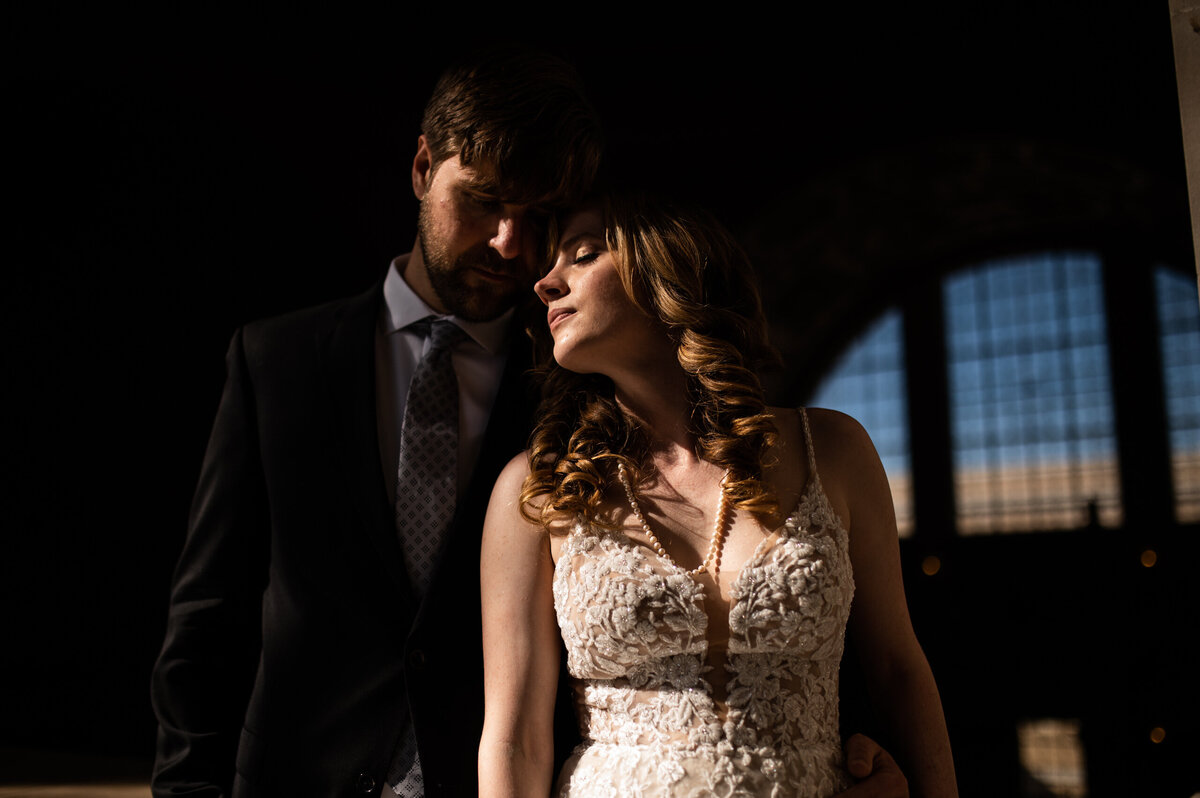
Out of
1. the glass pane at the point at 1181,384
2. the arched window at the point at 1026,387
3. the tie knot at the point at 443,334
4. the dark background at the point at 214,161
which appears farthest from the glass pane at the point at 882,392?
the tie knot at the point at 443,334

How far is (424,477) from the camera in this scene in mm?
2123

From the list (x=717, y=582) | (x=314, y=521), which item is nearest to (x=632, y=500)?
(x=717, y=582)

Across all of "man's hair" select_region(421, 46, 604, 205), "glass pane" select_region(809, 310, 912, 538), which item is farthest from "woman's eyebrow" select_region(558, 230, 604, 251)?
"glass pane" select_region(809, 310, 912, 538)

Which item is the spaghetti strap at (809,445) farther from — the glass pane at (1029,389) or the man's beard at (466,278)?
the glass pane at (1029,389)

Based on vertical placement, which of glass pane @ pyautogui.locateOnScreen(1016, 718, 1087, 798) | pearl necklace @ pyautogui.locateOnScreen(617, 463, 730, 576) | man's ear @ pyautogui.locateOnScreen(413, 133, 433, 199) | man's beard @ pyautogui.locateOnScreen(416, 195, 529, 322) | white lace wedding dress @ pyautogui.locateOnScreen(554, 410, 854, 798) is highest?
man's ear @ pyautogui.locateOnScreen(413, 133, 433, 199)

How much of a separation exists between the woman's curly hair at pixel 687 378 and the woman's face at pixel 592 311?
0.03 metres

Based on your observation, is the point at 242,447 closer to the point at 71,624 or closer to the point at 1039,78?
the point at 71,624

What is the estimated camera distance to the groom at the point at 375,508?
2.02 metres

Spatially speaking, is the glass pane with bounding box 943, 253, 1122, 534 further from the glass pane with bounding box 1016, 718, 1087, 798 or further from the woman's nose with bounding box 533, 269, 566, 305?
the woman's nose with bounding box 533, 269, 566, 305

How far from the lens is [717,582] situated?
1868 millimetres

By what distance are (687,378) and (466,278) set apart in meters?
0.53

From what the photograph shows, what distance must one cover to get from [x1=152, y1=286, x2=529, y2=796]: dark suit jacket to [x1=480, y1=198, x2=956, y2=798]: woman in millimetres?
165

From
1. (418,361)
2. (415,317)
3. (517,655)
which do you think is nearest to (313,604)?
(517,655)

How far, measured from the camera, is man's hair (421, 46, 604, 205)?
209 centimetres
